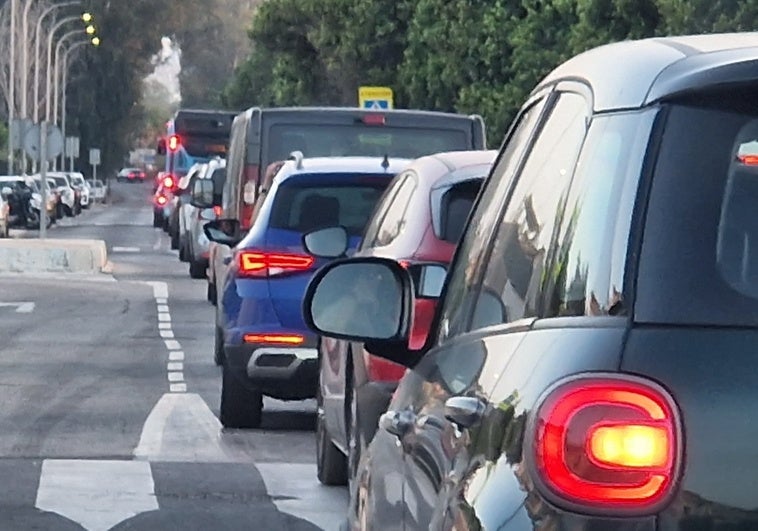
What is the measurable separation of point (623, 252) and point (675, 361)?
0.71ft

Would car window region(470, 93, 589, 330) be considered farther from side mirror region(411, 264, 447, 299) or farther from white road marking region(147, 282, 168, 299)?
white road marking region(147, 282, 168, 299)

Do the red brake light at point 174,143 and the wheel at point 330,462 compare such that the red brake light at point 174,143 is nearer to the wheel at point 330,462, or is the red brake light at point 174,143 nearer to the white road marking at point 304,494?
the white road marking at point 304,494

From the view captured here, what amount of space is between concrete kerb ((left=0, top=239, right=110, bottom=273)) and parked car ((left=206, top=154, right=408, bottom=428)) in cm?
2201

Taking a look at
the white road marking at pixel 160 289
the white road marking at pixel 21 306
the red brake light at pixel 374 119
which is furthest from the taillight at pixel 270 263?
the white road marking at pixel 160 289

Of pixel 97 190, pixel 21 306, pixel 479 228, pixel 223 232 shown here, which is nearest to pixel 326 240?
pixel 223 232

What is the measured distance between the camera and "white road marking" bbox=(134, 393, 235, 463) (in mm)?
10961

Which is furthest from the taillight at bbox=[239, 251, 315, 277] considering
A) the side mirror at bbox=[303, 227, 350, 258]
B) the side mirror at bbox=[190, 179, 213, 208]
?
the side mirror at bbox=[190, 179, 213, 208]

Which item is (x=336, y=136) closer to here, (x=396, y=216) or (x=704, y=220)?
(x=396, y=216)

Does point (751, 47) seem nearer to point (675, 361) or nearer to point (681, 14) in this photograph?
point (675, 361)

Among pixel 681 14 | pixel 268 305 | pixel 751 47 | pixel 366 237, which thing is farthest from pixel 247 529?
pixel 681 14

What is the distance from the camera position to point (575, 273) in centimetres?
327

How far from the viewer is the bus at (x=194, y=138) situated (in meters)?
51.9

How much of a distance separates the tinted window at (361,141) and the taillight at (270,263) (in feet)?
16.5

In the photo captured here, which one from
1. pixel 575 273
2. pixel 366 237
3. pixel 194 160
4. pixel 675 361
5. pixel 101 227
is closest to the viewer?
pixel 675 361
